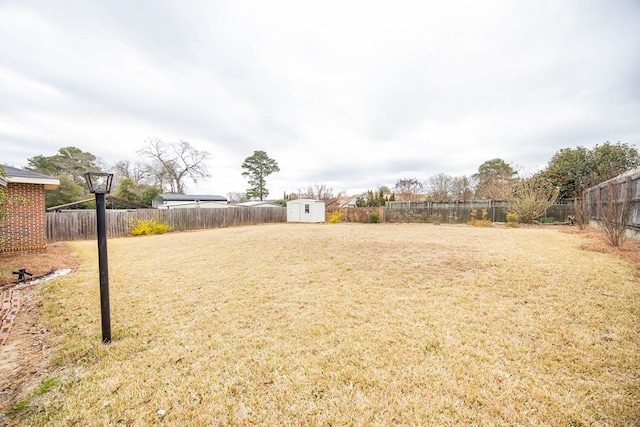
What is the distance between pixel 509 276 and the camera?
432 centimetres

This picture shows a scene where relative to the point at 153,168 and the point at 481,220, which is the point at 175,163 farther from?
the point at 481,220

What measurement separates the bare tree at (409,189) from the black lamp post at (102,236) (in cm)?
2895

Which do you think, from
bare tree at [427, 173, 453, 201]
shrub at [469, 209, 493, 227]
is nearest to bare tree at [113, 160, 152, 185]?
shrub at [469, 209, 493, 227]

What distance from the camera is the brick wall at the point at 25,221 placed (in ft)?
23.5

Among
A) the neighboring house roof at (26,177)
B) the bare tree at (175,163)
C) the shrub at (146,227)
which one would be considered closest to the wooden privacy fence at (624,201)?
the neighboring house roof at (26,177)

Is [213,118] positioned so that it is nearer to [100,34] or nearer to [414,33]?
[100,34]

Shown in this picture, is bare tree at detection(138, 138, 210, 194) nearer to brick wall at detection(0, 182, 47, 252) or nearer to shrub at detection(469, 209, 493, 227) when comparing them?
brick wall at detection(0, 182, 47, 252)

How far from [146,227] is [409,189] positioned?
26595 millimetres

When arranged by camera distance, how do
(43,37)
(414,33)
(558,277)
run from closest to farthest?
(558,277), (43,37), (414,33)

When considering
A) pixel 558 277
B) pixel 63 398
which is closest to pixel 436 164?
pixel 558 277

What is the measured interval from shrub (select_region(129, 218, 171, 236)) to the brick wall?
5.55 m

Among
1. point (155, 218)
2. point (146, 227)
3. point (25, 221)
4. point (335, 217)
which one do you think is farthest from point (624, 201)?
point (155, 218)

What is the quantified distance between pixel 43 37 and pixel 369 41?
9844 mm

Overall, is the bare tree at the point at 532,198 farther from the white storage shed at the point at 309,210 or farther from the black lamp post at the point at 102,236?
the black lamp post at the point at 102,236
